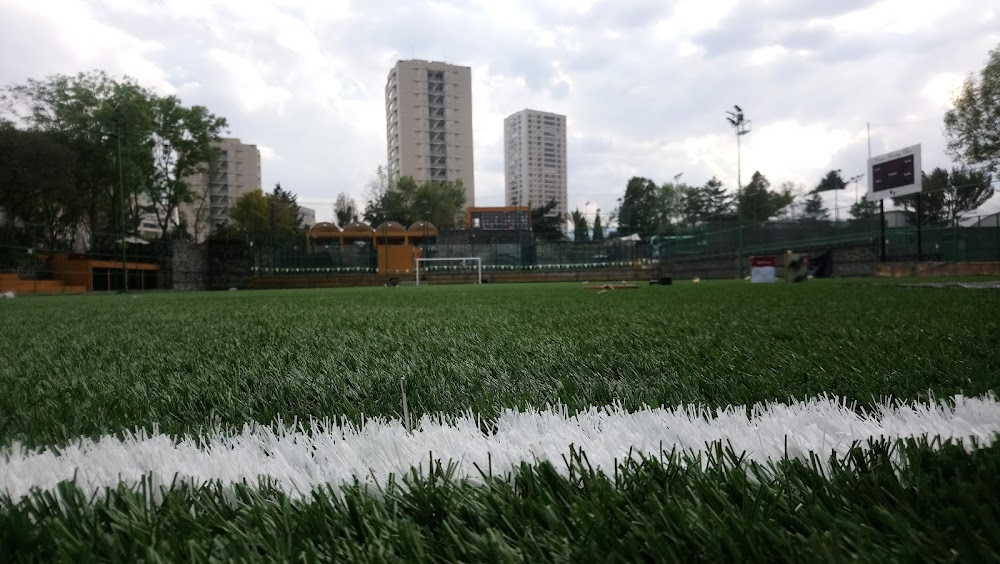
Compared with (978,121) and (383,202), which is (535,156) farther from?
(978,121)

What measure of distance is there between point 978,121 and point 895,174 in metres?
4.35

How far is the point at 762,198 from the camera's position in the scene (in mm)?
63625

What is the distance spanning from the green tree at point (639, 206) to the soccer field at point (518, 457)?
53.8 m

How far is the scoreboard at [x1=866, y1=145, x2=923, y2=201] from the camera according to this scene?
75.5 ft

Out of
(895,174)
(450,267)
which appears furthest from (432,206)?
(895,174)

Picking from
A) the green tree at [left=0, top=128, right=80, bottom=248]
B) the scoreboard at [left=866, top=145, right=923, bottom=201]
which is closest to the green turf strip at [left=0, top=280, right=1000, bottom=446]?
the scoreboard at [left=866, top=145, right=923, bottom=201]

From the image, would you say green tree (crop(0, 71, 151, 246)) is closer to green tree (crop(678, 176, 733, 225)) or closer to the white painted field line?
the white painted field line

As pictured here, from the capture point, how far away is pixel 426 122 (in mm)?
89812

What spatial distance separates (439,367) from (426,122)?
92.1 metres

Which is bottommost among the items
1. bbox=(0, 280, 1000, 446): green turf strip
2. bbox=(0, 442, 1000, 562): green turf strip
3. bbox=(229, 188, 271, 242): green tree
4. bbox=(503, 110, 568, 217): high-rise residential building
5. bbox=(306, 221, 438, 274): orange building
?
bbox=(0, 280, 1000, 446): green turf strip

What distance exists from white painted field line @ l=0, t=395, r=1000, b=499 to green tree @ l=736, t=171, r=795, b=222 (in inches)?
2519

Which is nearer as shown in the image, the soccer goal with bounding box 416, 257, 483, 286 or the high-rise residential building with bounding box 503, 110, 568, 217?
the soccer goal with bounding box 416, 257, 483, 286

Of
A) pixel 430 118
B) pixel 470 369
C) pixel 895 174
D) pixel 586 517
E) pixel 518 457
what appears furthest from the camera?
pixel 430 118

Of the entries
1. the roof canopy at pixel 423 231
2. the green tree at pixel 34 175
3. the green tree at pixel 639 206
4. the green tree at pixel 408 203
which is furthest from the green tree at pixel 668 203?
the green tree at pixel 34 175
